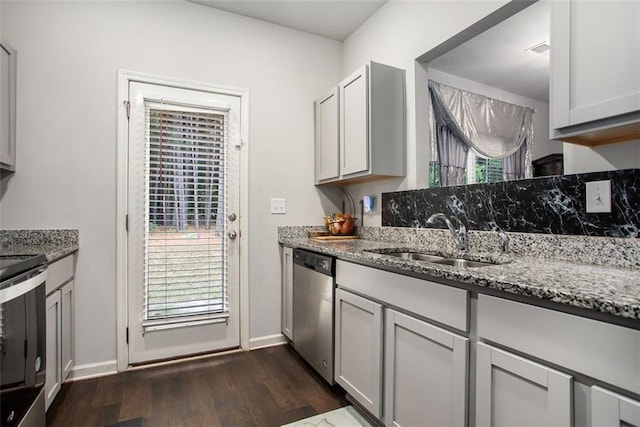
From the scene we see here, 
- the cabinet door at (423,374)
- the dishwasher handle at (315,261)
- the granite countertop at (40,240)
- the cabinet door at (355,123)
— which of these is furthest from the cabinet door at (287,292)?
the granite countertop at (40,240)

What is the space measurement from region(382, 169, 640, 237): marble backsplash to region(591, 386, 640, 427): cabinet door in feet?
2.50

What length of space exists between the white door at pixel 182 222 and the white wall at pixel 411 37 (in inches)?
47.1

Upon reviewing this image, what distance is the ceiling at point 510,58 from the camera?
8.08ft

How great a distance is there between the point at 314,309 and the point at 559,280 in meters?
1.51

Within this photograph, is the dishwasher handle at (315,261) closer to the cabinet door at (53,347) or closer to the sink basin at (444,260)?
the sink basin at (444,260)

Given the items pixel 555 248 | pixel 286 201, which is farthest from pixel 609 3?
pixel 286 201

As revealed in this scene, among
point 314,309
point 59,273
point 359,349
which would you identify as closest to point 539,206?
point 359,349

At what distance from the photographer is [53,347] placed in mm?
1808

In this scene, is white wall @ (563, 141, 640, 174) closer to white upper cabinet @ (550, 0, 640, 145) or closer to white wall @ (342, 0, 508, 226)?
white upper cabinet @ (550, 0, 640, 145)

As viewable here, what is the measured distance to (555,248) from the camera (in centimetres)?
147

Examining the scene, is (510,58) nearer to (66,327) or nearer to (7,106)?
(7,106)

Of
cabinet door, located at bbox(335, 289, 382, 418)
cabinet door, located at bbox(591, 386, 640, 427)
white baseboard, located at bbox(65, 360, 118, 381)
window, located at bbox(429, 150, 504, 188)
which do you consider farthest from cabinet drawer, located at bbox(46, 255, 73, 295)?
window, located at bbox(429, 150, 504, 188)

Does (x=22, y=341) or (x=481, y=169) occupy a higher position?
(x=481, y=169)

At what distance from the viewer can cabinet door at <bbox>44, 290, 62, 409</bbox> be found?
5.73 feet
